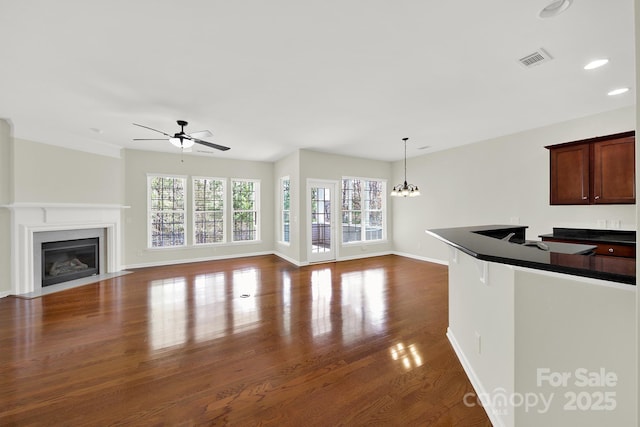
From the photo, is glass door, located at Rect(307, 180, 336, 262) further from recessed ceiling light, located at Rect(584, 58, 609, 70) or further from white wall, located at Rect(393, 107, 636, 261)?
recessed ceiling light, located at Rect(584, 58, 609, 70)

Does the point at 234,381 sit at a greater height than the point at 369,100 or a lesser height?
lesser

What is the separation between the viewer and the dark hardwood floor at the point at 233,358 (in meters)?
1.77

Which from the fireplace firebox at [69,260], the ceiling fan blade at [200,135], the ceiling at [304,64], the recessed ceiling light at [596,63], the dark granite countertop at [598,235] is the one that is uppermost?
the ceiling at [304,64]

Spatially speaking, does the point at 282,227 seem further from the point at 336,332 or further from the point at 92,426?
the point at 92,426

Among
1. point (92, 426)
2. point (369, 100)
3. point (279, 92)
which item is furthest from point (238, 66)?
point (92, 426)

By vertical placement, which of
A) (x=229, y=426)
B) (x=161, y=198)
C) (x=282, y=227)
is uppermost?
(x=161, y=198)

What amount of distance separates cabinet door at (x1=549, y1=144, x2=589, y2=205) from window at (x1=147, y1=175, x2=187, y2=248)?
769 cm

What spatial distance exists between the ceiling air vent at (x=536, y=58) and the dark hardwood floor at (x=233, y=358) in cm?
292

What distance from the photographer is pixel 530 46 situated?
2297 mm

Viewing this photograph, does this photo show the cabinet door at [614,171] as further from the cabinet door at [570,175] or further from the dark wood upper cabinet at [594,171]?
the cabinet door at [570,175]

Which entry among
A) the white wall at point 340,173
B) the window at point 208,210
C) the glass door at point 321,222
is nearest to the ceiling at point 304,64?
the white wall at point 340,173

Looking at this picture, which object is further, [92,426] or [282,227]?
[282,227]

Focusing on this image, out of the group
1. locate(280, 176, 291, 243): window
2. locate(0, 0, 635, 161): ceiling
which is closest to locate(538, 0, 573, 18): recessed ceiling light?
locate(0, 0, 635, 161): ceiling

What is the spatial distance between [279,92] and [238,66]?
A: 65 cm
